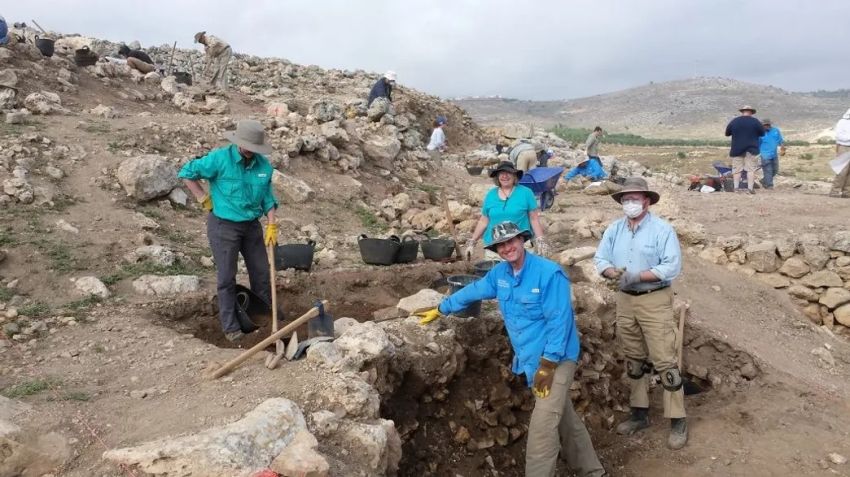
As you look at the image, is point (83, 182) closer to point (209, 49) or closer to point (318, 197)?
point (318, 197)

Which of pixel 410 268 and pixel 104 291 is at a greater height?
pixel 104 291

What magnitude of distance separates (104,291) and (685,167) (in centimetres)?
2582

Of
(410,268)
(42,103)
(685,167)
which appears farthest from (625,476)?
(685,167)

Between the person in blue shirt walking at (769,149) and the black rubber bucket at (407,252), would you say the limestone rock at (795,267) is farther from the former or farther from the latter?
the person in blue shirt walking at (769,149)

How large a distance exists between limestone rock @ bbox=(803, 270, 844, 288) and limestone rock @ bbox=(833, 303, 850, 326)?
0.97 feet

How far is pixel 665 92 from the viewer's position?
101 m

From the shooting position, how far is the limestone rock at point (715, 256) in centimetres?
815

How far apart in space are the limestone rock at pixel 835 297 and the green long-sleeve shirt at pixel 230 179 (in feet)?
23.1

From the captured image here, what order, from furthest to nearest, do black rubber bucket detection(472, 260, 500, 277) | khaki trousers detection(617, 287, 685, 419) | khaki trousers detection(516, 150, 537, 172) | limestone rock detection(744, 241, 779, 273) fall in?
khaki trousers detection(516, 150, 537, 172) < limestone rock detection(744, 241, 779, 273) < black rubber bucket detection(472, 260, 500, 277) < khaki trousers detection(617, 287, 685, 419)

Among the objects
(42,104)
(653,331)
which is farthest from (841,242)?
(42,104)

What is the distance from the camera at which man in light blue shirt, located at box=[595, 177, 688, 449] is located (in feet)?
14.0

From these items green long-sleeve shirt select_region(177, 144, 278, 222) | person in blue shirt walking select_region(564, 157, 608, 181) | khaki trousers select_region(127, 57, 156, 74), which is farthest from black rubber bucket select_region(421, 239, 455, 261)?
khaki trousers select_region(127, 57, 156, 74)

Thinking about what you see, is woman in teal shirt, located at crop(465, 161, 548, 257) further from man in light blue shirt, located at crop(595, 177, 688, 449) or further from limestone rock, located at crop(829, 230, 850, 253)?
limestone rock, located at crop(829, 230, 850, 253)

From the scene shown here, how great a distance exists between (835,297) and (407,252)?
543 cm
